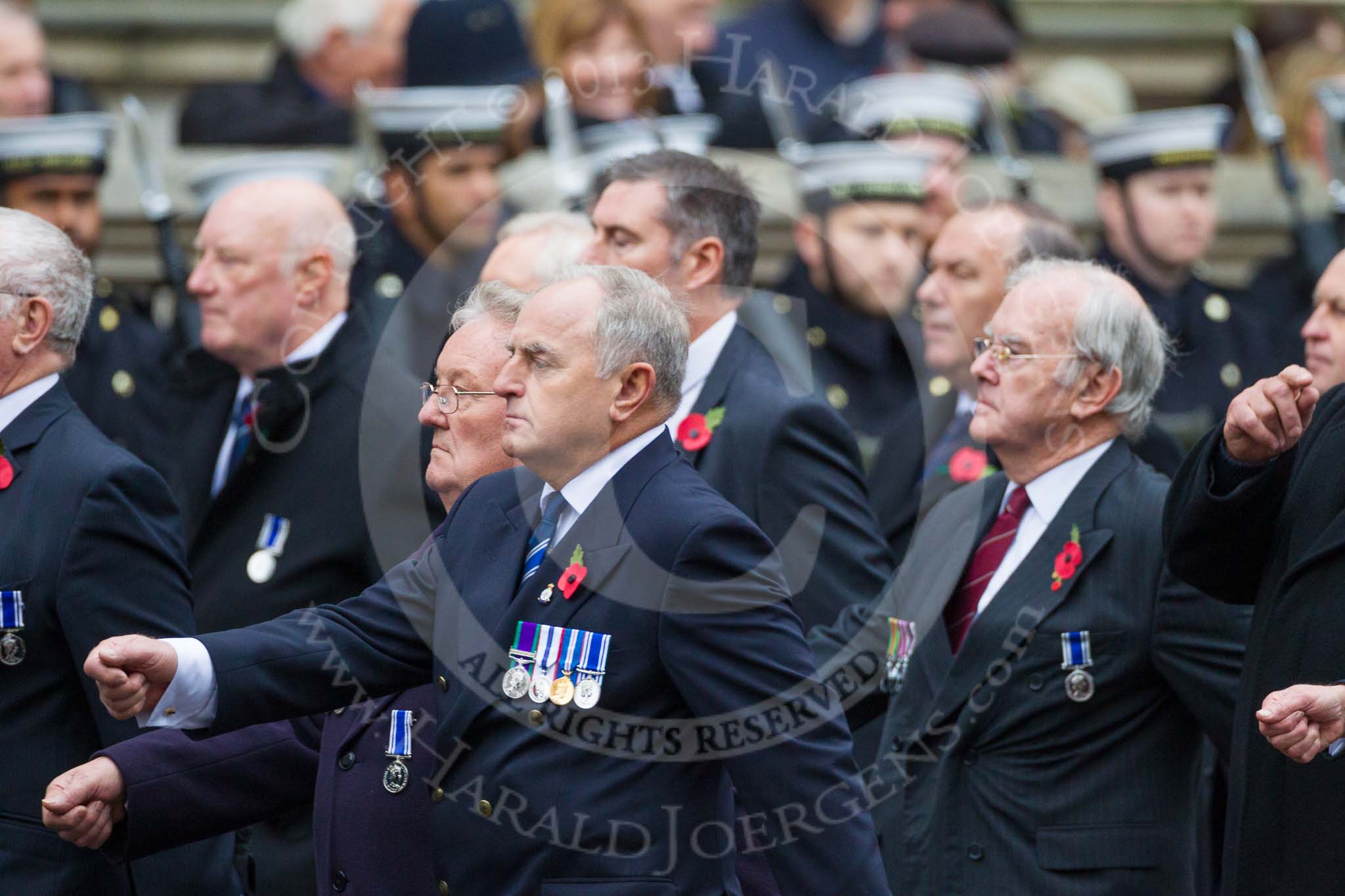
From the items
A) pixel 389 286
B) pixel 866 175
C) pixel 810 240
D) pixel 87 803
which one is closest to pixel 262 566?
pixel 87 803

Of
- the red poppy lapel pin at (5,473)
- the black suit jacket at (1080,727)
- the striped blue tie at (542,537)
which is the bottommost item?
the black suit jacket at (1080,727)

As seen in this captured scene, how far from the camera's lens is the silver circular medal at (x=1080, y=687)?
4926mm

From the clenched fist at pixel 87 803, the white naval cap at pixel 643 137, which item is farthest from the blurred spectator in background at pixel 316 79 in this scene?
the clenched fist at pixel 87 803

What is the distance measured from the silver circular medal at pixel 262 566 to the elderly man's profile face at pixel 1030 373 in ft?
6.00

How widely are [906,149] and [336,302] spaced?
2984mm

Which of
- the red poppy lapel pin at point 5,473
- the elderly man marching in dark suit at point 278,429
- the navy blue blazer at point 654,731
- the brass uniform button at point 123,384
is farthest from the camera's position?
the brass uniform button at point 123,384

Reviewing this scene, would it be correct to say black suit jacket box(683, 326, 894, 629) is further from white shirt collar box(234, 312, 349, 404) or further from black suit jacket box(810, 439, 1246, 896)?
white shirt collar box(234, 312, 349, 404)

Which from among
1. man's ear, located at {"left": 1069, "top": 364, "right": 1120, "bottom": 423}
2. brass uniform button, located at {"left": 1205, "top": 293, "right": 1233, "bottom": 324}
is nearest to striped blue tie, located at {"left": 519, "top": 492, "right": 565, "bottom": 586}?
man's ear, located at {"left": 1069, "top": 364, "right": 1120, "bottom": 423}

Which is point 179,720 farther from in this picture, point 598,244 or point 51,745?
point 598,244

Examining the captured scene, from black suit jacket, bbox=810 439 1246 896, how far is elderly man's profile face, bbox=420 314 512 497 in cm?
118

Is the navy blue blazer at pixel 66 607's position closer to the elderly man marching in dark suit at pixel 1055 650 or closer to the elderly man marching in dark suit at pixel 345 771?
the elderly man marching in dark suit at pixel 345 771

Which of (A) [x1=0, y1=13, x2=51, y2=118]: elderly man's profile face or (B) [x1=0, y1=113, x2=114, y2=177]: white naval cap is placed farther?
(A) [x1=0, y1=13, x2=51, y2=118]: elderly man's profile face

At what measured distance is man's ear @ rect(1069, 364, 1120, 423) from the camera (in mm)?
5273

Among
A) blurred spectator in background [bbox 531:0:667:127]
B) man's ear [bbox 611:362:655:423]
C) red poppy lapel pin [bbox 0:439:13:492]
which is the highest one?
blurred spectator in background [bbox 531:0:667:127]
